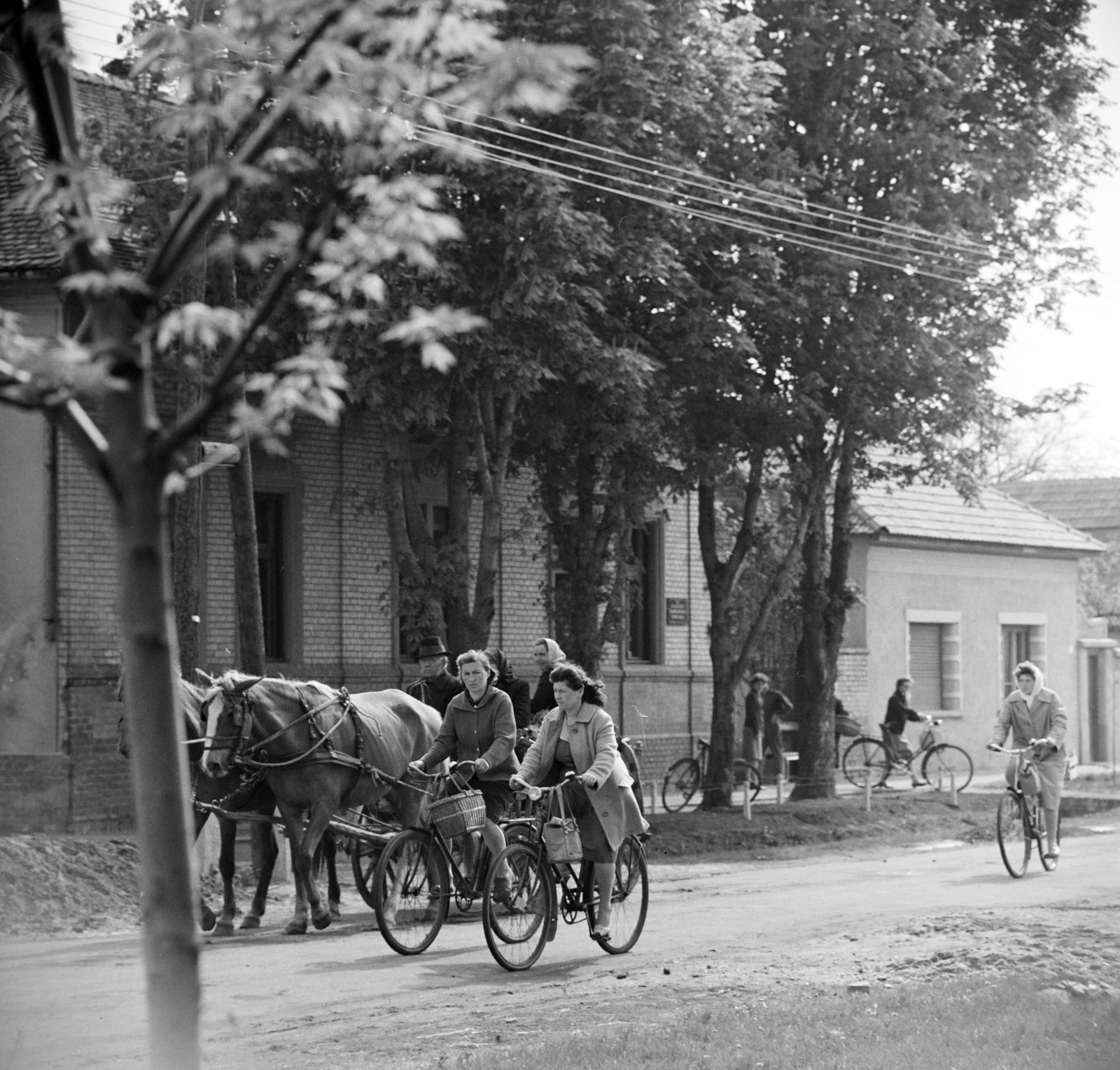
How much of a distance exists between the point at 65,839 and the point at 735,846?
8.32m

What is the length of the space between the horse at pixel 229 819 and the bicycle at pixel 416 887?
196cm

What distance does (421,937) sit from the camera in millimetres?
11570

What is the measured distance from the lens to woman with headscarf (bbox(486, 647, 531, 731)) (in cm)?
1387

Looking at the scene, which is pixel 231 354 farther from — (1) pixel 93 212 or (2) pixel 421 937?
(2) pixel 421 937

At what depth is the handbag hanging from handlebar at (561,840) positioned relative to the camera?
1076cm

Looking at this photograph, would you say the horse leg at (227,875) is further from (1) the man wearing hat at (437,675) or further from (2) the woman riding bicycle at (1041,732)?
Result: (2) the woman riding bicycle at (1041,732)

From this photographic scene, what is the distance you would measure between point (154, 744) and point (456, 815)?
24.9ft

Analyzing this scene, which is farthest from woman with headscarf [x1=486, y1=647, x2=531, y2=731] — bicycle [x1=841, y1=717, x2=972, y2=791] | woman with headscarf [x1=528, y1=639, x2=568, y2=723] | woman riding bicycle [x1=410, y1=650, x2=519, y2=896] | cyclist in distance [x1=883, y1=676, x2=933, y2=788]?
cyclist in distance [x1=883, y1=676, x2=933, y2=788]

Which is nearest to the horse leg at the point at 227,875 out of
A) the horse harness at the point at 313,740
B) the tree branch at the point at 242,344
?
the horse harness at the point at 313,740

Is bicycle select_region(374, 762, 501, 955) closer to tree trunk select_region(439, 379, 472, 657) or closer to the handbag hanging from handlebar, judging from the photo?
the handbag hanging from handlebar

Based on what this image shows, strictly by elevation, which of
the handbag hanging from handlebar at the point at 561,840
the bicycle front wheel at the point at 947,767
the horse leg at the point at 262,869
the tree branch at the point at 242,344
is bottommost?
the bicycle front wheel at the point at 947,767

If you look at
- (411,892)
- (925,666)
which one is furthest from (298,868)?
(925,666)

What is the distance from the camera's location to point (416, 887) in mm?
11398

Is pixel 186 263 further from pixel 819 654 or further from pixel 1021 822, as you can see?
pixel 819 654
